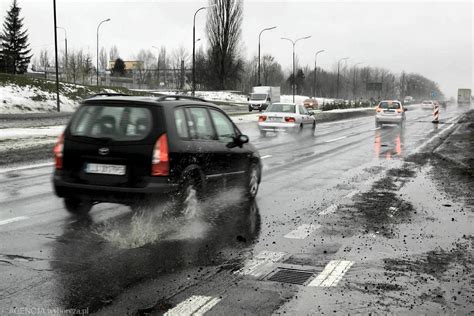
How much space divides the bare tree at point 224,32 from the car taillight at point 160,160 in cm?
6801

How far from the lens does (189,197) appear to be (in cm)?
647

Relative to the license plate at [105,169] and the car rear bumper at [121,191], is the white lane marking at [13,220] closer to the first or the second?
the car rear bumper at [121,191]

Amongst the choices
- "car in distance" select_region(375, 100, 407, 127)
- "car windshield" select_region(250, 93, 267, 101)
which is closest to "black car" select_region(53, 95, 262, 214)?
"car in distance" select_region(375, 100, 407, 127)

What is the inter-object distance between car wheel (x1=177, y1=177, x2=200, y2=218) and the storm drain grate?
6.15 ft

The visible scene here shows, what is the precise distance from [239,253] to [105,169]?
6.32ft

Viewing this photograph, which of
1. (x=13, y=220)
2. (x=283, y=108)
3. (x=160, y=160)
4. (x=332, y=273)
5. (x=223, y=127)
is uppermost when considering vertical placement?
(x=283, y=108)

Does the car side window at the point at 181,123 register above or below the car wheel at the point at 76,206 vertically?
above

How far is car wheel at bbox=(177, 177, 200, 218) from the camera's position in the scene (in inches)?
250

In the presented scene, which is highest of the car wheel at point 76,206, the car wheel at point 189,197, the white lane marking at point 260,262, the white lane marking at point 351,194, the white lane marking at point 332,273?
the car wheel at point 189,197

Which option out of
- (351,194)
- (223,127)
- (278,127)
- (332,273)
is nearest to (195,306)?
(332,273)

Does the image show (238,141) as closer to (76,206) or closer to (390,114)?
(76,206)

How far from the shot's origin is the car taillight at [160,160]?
6.07 meters

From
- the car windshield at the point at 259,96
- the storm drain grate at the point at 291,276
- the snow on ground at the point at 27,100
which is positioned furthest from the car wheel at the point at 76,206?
the car windshield at the point at 259,96

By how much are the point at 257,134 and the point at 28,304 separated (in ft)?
67.0
